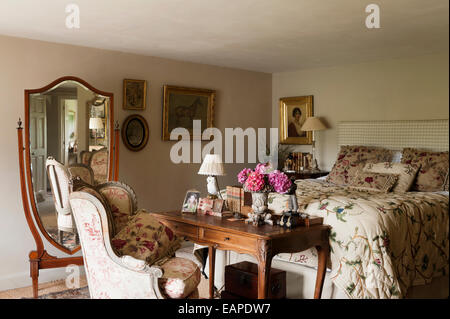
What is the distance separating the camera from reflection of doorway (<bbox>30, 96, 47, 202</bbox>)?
3.95m

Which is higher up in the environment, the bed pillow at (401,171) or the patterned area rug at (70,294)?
the bed pillow at (401,171)

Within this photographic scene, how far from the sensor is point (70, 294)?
3885mm

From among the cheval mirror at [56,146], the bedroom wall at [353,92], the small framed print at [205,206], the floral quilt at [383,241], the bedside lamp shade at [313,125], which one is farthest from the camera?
the bedside lamp shade at [313,125]

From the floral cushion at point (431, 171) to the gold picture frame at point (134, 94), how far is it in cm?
298

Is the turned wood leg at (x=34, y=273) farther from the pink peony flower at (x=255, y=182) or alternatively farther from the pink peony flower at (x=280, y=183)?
the pink peony flower at (x=280, y=183)

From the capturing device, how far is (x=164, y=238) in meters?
2.91

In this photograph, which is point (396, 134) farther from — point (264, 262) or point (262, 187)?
point (264, 262)

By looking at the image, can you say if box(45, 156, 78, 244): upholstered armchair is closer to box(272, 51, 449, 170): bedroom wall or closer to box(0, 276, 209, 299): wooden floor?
box(0, 276, 209, 299): wooden floor

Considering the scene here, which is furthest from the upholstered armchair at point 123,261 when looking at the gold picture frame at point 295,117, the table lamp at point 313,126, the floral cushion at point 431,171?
the gold picture frame at point 295,117

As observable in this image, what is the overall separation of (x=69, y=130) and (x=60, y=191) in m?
0.65

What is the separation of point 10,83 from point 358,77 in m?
3.85

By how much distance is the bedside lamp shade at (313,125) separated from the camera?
5.71 m
